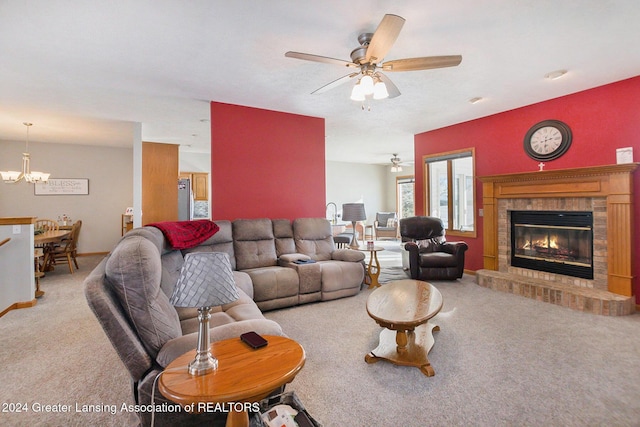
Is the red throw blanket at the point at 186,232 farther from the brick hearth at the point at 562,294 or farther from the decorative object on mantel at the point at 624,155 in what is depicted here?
the decorative object on mantel at the point at 624,155

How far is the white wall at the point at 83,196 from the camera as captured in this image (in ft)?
21.4

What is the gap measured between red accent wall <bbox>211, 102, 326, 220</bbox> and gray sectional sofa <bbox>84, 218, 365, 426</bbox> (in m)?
0.47

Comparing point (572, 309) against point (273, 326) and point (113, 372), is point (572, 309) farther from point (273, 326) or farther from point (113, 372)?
point (113, 372)

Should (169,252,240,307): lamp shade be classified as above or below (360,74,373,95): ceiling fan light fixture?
below

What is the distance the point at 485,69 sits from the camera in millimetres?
3188

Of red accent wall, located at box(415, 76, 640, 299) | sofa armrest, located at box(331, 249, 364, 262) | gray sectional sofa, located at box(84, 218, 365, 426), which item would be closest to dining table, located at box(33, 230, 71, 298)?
gray sectional sofa, located at box(84, 218, 365, 426)

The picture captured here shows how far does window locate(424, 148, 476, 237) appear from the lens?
526 cm

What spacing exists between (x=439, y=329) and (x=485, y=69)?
2.75m

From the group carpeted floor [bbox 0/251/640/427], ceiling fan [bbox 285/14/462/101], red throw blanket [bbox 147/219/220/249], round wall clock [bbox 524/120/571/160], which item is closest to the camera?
carpeted floor [bbox 0/251/640/427]

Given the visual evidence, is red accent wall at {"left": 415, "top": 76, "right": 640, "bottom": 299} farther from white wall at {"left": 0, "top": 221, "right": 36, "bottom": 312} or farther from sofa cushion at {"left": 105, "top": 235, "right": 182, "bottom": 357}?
white wall at {"left": 0, "top": 221, "right": 36, "bottom": 312}

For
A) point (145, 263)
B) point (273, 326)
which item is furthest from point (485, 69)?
point (145, 263)

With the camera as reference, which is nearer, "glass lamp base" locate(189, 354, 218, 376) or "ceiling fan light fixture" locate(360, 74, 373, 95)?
"glass lamp base" locate(189, 354, 218, 376)

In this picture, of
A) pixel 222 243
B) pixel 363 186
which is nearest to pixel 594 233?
pixel 222 243

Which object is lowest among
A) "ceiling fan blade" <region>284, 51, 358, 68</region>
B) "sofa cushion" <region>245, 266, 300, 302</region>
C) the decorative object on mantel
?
"sofa cushion" <region>245, 266, 300, 302</region>
